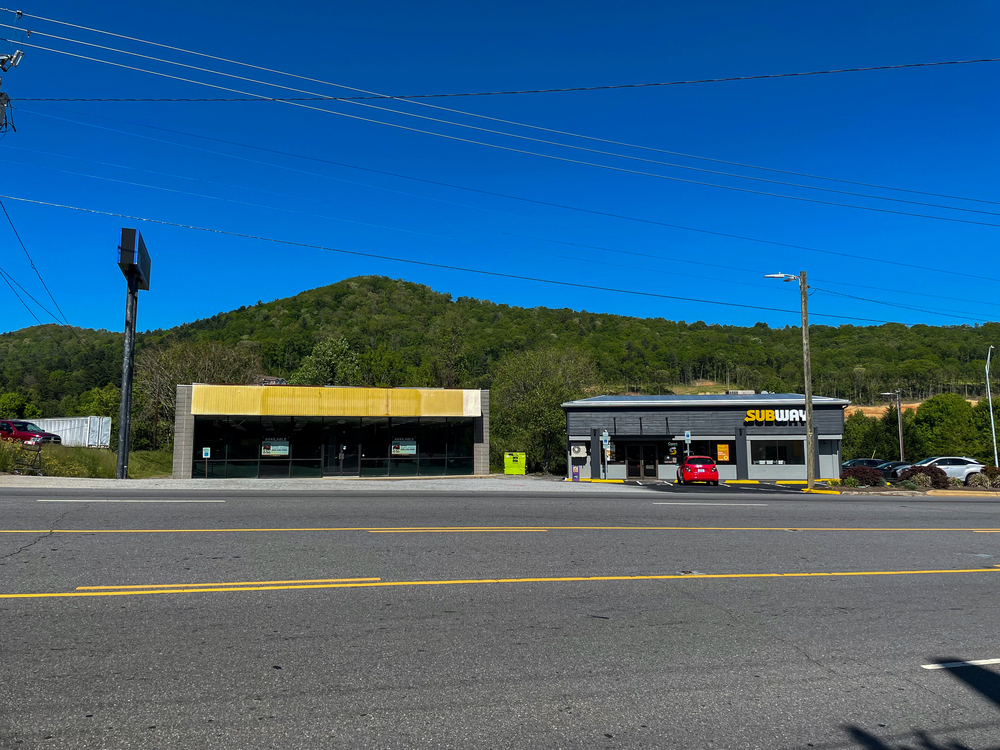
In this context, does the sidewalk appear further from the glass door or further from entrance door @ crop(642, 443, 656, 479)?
entrance door @ crop(642, 443, 656, 479)

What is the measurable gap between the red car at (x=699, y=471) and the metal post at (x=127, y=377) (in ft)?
80.8

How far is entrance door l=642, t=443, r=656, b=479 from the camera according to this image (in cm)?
4181

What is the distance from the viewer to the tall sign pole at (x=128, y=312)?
27.5 metres

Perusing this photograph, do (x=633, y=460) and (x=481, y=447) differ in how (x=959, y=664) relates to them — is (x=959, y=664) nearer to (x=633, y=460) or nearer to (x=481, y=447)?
(x=481, y=447)

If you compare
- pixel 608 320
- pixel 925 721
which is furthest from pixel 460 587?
pixel 608 320

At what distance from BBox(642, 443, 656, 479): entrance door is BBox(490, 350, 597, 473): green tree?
9568 millimetres

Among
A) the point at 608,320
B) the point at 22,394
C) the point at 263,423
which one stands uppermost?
the point at 608,320

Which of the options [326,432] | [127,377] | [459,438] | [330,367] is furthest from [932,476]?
[330,367]

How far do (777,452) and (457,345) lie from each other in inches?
1725

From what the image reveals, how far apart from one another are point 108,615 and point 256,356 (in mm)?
62516

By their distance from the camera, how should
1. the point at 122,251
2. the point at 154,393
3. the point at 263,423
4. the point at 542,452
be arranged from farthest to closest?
1. the point at 154,393
2. the point at 542,452
3. the point at 263,423
4. the point at 122,251

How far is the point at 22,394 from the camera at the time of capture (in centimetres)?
10131

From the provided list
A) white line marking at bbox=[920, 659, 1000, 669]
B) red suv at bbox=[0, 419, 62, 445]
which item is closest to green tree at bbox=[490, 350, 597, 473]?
red suv at bbox=[0, 419, 62, 445]

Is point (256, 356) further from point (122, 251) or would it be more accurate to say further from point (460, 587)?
point (460, 587)
